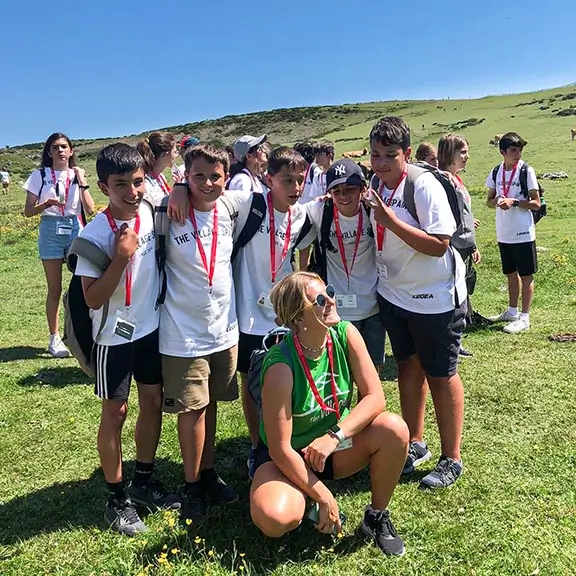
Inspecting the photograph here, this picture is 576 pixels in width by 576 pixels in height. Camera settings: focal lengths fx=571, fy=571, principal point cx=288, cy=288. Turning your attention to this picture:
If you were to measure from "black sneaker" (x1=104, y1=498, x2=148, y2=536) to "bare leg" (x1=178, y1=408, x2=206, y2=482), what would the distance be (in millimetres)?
410

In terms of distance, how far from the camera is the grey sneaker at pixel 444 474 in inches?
164

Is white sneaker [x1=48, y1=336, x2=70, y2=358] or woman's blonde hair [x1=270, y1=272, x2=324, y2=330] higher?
woman's blonde hair [x1=270, y1=272, x2=324, y2=330]

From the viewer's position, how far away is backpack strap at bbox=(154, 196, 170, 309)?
147 inches

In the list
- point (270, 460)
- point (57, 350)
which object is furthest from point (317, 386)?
point (57, 350)

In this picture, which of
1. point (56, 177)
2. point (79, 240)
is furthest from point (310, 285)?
point (56, 177)

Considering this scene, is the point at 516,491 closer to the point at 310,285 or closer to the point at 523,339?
the point at 310,285

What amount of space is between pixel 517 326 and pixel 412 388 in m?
4.38

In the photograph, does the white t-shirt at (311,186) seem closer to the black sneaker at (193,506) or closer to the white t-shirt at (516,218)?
the white t-shirt at (516,218)

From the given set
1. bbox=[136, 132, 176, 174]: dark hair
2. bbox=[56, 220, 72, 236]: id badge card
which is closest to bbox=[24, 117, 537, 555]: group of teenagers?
bbox=[136, 132, 176, 174]: dark hair

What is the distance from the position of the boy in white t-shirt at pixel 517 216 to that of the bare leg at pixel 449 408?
426cm

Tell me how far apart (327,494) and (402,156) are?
227cm

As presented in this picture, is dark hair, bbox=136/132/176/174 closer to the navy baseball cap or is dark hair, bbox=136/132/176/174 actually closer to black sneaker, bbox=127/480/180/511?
the navy baseball cap

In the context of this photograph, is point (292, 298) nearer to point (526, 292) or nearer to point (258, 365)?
point (258, 365)

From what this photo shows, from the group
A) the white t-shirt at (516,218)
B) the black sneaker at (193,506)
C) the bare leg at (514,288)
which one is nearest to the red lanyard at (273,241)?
the black sneaker at (193,506)
